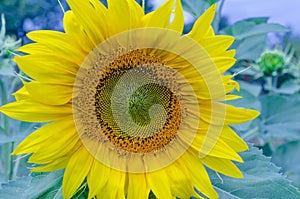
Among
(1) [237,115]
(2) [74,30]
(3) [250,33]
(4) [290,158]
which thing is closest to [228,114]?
(1) [237,115]

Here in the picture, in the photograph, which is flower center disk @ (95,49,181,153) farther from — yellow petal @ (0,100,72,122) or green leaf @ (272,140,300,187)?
green leaf @ (272,140,300,187)

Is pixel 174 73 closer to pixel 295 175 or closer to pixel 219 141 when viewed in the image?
pixel 219 141

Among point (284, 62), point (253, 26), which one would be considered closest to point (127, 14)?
A: point (253, 26)

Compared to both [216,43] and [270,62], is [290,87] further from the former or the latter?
[216,43]

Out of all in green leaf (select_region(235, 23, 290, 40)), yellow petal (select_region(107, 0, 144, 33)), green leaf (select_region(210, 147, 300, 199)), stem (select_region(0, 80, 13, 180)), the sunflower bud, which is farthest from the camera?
the sunflower bud

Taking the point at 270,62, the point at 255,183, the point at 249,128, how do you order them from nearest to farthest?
the point at 255,183
the point at 249,128
the point at 270,62

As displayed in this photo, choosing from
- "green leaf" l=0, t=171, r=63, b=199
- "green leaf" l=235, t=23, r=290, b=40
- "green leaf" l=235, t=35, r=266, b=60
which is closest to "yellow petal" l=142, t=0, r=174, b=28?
"green leaf" l=0, t=171, r=63, b=199
